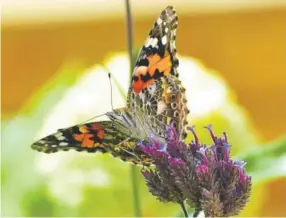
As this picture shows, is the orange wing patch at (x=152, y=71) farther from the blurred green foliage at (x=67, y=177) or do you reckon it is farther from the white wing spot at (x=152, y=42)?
the blurred green foliage at (x=67, y=177)

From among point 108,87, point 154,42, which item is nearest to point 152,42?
point 154,42

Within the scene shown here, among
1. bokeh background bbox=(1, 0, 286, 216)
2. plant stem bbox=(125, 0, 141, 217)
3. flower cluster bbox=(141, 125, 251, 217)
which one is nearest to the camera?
flower cluster bbox=(141, 125, 251, 217)

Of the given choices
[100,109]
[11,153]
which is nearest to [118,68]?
[100,109]

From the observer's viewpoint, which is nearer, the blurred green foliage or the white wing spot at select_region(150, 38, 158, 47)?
the white wing spot at select_region(150, 38, 158, 47)

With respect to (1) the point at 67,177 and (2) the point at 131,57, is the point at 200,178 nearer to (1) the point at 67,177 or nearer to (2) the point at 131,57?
(2) the point at 131,57

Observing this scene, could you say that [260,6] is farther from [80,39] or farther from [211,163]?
[211,163]

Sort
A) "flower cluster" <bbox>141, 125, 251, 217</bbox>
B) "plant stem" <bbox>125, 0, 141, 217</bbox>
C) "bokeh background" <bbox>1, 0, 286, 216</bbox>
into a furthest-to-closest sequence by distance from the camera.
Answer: "bokeh background" <bbox>1, 0, 286, 216</bbox>, "plant stem" <bbox>125, 0, 141, 217</bbox>, "flower cluster" <bbox>141, 125, 251, 217</bbox>

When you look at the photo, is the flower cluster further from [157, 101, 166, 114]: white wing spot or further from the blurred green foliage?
the blurred green foliage

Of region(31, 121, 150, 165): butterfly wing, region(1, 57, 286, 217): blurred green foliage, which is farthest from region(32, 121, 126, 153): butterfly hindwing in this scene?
region(1, 57, 286, 217): blurred green foliage
